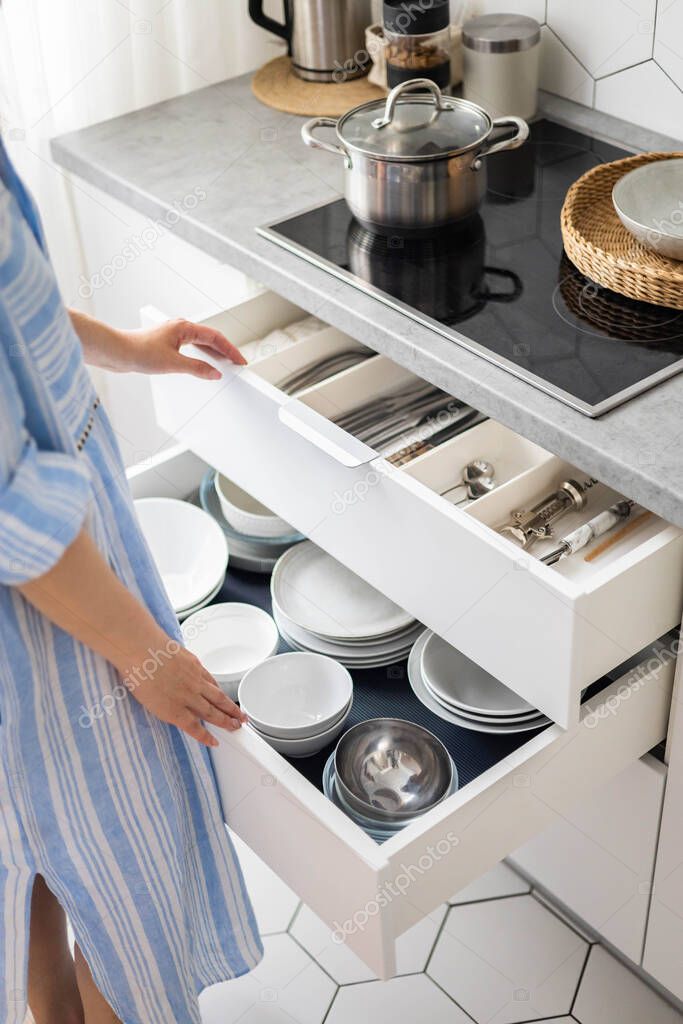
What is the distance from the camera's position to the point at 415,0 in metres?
1.56

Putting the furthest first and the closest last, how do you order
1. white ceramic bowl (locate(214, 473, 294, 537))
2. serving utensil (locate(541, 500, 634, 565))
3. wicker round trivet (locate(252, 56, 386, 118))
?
1. wicker round trivet (locate(252, 56, 386, 118))
2. white ceramic bowl (locate(214, 473, 294, 537))
3. serving utensil (locate(541, 500, 634, 565))

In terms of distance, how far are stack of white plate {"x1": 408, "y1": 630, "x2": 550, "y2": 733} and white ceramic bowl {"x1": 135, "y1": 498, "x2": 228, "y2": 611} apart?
29 cm

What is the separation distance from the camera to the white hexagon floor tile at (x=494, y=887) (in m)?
1.67

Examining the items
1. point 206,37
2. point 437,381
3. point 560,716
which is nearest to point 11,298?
point 437,381

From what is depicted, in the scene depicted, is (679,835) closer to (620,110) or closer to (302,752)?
(302,752)

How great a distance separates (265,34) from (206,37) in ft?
0.34

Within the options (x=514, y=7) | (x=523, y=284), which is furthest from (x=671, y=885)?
(x=514, y=7)

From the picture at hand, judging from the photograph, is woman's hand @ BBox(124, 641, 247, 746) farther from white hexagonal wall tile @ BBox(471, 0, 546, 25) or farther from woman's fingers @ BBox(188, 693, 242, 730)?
white hexagonal wall tile @ BBox(471, 0, 546, 25)

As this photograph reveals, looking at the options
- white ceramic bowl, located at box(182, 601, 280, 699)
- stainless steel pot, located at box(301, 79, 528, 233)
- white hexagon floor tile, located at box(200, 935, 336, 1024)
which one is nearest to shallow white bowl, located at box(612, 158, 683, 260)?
stainless steel pot, located at box(301, 79, 528, 233)

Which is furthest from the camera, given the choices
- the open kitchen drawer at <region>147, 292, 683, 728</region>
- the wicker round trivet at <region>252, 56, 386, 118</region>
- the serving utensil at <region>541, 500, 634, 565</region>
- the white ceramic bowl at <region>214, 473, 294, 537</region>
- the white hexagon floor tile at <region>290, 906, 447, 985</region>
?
the wicker round trivet at <region>252, 56, 386, 118</region>

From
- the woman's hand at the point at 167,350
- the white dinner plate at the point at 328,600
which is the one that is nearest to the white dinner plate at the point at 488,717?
the white dinner plate at the point at 328,600

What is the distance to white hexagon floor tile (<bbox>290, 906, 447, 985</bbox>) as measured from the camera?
1.59 m

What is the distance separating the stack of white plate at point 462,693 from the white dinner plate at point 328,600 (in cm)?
5

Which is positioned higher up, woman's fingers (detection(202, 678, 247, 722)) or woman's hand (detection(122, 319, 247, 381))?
woman's hand (detection(122, 319, 247, 381))
